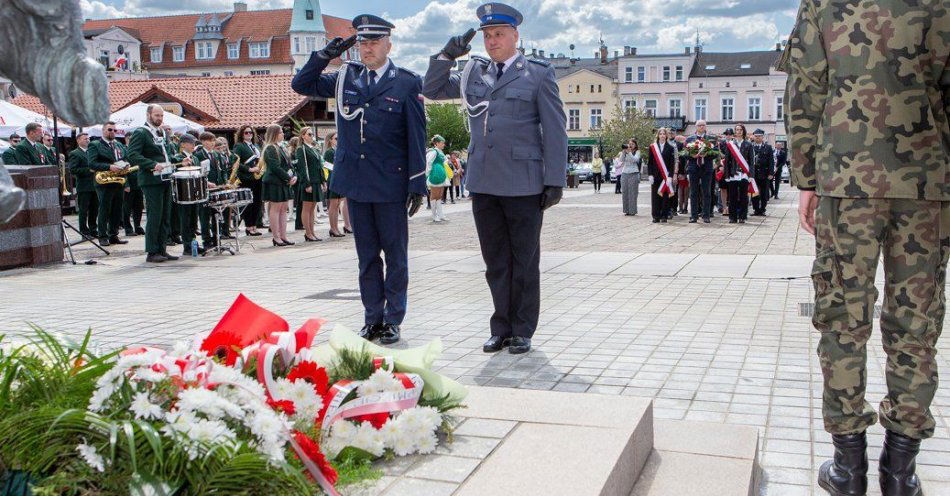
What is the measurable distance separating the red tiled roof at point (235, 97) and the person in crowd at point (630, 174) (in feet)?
76.4

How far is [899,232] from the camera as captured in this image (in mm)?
3131

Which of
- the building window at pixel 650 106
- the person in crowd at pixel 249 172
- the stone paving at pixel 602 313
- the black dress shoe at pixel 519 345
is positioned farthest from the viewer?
the building window at pixel 650 106

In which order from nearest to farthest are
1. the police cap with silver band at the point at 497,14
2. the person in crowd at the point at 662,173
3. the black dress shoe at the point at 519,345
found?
1. the police cap with silver band at the point at 497,14
2. the black dress shoe at the point at 519,345
3. the person in crowd at the point at 662,173

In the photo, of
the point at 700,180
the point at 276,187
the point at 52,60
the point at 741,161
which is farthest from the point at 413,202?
the point at 741,161

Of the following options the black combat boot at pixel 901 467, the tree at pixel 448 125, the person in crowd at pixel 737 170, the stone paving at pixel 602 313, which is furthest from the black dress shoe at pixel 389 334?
the tree at pixel 448 125

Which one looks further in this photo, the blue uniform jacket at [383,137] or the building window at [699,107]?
the building window at [699,107]

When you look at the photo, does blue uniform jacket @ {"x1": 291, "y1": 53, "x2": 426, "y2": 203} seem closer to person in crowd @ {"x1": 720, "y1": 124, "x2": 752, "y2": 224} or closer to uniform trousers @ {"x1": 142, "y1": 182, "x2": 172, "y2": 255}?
uniform trousers @ {"x1": 142, "y1": 182, "x2": 172, "y2": 255}

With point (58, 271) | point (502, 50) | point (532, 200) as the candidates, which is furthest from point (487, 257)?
point (58, 271)

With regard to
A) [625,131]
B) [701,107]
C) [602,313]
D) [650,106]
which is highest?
[650,106]

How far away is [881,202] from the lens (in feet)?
10.2

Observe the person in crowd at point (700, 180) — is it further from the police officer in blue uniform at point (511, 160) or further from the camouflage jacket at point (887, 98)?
the camouflage jacket at point (887, 98)

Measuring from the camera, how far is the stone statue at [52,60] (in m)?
1.78

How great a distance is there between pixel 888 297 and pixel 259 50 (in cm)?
11320

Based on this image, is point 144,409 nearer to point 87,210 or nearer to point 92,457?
point 92,457
